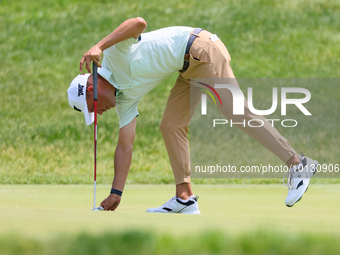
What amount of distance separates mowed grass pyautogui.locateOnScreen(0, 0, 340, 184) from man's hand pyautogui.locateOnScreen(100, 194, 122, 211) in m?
2.93

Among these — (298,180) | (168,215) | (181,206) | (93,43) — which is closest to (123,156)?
(181,206)

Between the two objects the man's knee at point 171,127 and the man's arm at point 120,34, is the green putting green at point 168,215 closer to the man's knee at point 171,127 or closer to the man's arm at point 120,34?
the man's knee at point 171,127

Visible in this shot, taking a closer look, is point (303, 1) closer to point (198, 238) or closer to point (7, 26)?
point (7, 26)

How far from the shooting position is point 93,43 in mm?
11031

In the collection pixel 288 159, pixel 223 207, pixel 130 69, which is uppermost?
pixel 130 69

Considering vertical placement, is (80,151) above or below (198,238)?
below

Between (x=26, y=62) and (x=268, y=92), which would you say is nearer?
(x=268, y=92)

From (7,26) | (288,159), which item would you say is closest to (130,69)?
(288,159)

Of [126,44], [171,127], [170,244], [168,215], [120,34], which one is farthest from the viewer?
[171,127]

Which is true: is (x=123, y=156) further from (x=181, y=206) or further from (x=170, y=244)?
(x=170, y=244)

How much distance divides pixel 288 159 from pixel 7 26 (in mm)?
9778

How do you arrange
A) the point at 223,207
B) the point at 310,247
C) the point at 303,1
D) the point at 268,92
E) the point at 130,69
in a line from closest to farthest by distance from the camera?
the point at 310,247 → the point at 130,69 → the point at 223,207 → the point at 268,92 → the point at 303,1

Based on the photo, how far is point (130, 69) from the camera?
3352 mm

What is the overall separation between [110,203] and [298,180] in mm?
1237
